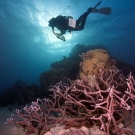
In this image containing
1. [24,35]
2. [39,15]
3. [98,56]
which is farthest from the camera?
[24,35]

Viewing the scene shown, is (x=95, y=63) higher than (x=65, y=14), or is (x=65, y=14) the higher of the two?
(x=65, y=14)

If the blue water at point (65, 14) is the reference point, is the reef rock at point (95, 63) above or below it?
below

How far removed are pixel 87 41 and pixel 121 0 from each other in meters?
13.8

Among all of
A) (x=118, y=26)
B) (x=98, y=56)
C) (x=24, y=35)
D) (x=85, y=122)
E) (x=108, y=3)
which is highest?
(x=24, y=35)

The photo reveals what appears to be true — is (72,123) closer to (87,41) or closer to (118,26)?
(118,26)

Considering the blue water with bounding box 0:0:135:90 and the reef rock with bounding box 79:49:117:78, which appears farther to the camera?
the blue water with bounding box 0:0:135:90

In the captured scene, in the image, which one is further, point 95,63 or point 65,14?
point 65,14

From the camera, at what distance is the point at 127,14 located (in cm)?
2438

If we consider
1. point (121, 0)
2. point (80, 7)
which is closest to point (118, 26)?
point (121, 0)

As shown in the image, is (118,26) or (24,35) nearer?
(118,26)

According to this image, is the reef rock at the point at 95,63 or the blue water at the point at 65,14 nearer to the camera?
the reef rock at the point at 95,63

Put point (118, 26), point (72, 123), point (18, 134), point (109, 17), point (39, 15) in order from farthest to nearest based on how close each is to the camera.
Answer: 1. point (118, 26)
2. point (109, 17)
3. point (39, 15)
4. point (18, 134)
5. point (72, 123)

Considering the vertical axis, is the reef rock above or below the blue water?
below

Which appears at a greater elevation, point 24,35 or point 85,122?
point 24,35
